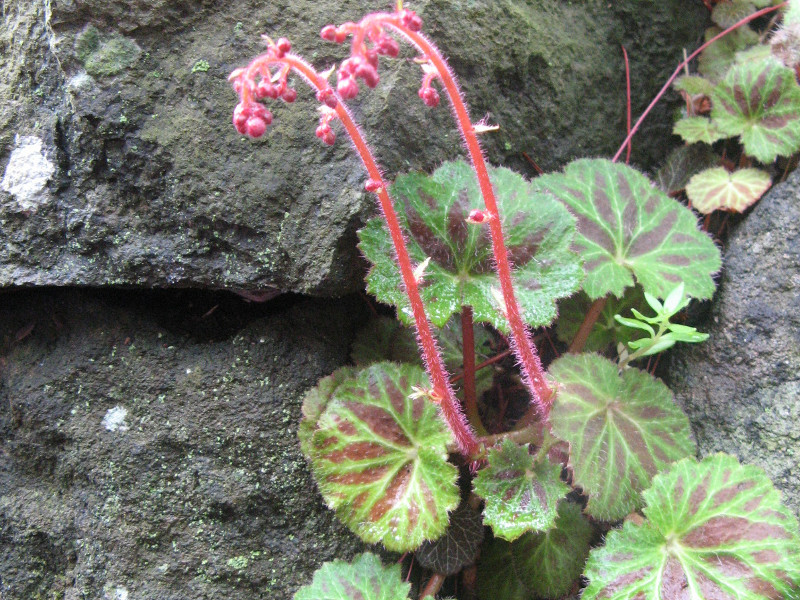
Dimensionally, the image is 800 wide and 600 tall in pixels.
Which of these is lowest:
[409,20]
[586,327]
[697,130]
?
[586,327]

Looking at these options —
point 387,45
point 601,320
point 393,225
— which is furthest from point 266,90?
point 601,320

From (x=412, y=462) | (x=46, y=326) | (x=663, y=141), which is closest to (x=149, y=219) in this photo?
(x=46, y=326)

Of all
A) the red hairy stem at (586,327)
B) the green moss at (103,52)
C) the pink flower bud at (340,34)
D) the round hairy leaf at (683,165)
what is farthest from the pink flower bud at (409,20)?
the round hairy leaf at (683,165)

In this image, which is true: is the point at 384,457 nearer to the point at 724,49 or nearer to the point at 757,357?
the point at 757,357

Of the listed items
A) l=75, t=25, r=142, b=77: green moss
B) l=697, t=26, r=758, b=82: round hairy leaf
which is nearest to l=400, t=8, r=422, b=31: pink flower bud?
l=75, t=25, r=142, b=77: green moss

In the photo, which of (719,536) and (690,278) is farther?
(690,278)

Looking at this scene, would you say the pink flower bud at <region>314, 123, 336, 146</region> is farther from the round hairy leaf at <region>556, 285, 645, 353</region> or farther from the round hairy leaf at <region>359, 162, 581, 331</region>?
the round hairy leaf at <region>556, 285, 645, 353</region>

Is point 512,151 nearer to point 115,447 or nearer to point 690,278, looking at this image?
point 690,278
